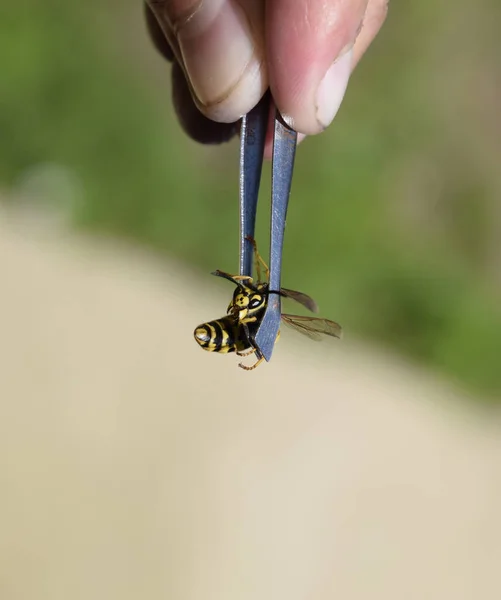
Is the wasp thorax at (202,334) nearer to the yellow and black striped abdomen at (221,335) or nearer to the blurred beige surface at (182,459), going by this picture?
the yellow and black striped abdomen at (221,335)

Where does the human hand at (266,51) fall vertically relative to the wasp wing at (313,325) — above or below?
above

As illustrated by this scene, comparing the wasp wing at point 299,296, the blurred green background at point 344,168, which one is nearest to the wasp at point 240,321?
the wasp wing at point 299,296

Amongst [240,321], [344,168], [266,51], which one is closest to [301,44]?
[266,51]

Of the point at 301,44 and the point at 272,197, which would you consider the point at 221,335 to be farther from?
the point at 301,44

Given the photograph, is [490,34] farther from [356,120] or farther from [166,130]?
→ [166,130]

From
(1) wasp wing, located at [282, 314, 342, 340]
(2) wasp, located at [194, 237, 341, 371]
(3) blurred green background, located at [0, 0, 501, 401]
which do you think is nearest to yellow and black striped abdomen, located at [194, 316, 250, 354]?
(2) wasp, located at [194, 237, 341, 371]

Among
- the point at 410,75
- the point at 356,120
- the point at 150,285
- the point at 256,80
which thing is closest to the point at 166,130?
the point at 150,285
